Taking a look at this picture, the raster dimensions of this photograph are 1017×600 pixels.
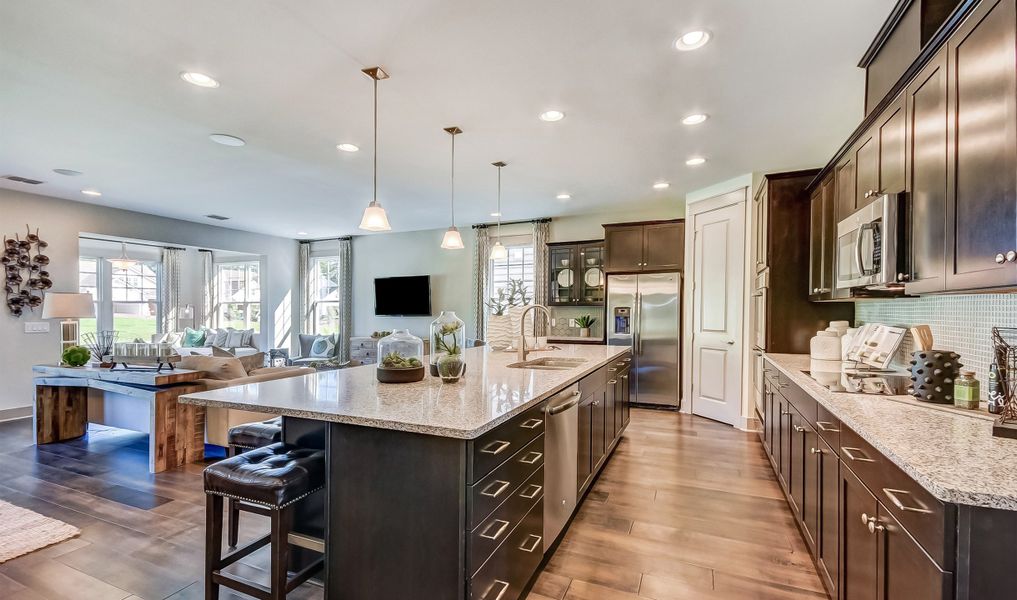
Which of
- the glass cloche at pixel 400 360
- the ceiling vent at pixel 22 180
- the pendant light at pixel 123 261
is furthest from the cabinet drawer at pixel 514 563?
the pendant light at pixel 123 261

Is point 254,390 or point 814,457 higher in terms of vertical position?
point 254,390

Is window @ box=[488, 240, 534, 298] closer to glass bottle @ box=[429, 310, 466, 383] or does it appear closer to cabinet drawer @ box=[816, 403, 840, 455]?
glass bottle @ box=[429, 310, 466, 383]

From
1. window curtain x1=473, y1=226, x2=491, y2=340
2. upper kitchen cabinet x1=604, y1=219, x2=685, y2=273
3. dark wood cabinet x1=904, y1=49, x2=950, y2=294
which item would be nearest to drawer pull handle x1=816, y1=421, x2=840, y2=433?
dark wood cabinet x1=904, y1=49, x2=950, y2=294

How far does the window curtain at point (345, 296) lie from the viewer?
874 centimetres

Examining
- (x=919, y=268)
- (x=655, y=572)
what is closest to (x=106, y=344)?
(x=655, y=572)

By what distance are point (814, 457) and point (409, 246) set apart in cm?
731

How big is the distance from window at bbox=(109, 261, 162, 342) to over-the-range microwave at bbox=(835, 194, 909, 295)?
994cm

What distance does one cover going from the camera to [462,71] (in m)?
2.67

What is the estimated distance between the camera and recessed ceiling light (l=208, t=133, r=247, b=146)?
3674mm

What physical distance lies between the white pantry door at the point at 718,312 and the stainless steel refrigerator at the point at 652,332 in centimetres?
27

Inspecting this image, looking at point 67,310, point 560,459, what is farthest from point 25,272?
point 560,459

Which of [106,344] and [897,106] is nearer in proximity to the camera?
[897,106]

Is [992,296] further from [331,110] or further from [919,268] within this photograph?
[331,110]

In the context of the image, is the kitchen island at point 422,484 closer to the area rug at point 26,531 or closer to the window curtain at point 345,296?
the area rug at point 26,531
